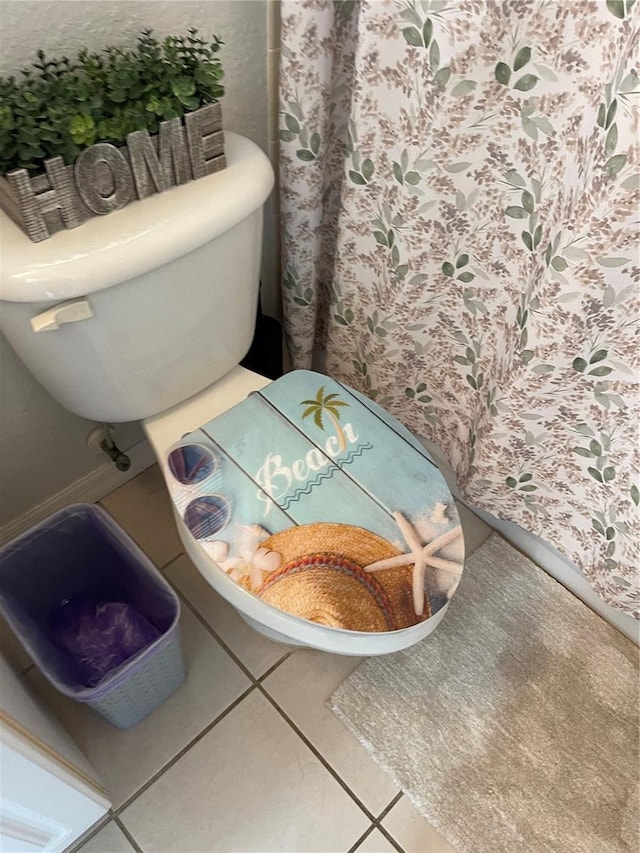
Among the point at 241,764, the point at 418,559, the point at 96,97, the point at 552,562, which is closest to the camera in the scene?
the point at 96,97

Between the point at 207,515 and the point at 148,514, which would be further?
the point at 148,514

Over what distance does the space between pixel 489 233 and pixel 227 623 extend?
0.85m

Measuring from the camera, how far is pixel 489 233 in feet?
2.98

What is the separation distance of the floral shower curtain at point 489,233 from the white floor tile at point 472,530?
12 centimetres

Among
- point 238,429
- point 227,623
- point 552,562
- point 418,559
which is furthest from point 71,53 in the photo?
point 552,562

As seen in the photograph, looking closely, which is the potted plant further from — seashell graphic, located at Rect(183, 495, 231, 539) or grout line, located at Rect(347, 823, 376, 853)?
grout line, located at Rect(347, 823, 376, 853)

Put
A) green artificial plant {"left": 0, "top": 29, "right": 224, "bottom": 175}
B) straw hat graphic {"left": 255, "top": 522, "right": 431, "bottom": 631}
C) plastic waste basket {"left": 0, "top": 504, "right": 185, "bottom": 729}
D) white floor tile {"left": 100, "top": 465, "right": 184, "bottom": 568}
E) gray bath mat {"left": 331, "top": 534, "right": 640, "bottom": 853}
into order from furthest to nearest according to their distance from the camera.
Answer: white floor tile {"left": 100, "top": 465, "right": 184, "bottom": 568} → gray bath mat {"left": 331, "top": 534, "right": 640, "bottom": 853} → plastic waste basket {"left": 0, "top": 504, "right": 185, "bottom": 729} → straw hat graphic {"left": 255, "top": 522, "right": 431, "bottom": 631} → green artificial plant {"left": 0, "top": 29, "right": 224, "bottom": 175}

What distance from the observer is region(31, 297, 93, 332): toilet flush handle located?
0.73 meters

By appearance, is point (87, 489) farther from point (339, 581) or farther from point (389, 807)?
point (389, 807)

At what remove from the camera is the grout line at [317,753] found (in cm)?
102

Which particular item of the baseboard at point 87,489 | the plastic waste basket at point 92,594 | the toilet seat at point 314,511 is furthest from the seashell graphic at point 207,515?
the baseboard at point 87,489

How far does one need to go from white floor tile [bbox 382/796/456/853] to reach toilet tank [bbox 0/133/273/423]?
0.77 meters

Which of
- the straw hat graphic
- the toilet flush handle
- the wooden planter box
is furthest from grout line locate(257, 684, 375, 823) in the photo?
the wooden planter box

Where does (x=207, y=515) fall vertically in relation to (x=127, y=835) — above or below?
above
